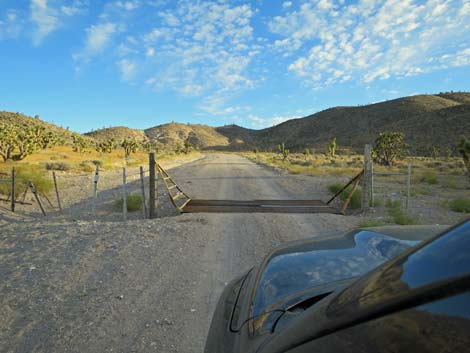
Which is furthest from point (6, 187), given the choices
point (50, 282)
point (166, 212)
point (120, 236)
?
point (50, 282)

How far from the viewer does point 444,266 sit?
960 millimetres

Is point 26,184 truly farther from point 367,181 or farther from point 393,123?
point 393,123

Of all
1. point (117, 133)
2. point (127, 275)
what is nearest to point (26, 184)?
point (127, 275)

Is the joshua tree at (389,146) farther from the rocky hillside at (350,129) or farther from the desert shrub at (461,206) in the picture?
the desert shrub at (461,206)

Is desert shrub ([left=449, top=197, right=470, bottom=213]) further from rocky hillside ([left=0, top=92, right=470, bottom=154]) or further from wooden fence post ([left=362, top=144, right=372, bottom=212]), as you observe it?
rocky hillside ([left=0, top=92, right=470, bottom=154])

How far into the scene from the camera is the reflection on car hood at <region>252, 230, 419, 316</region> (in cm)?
191

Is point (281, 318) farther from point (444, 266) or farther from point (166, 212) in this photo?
point (166, 212)

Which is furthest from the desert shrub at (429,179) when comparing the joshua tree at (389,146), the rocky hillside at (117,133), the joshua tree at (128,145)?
the rocky hillside at (117,133)

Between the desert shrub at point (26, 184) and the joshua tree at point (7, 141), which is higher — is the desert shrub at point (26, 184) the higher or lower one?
the lower one

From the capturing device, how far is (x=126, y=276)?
5.05 meters

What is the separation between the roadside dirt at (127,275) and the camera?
352 centimetres

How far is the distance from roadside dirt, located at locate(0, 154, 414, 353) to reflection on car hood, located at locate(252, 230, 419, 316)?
164 cm

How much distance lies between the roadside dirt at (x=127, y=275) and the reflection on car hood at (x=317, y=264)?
1.64 metres

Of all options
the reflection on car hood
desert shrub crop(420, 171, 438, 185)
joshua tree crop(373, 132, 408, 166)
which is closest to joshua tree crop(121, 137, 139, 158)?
joshua tree crop(373, 132, 408, 166)
